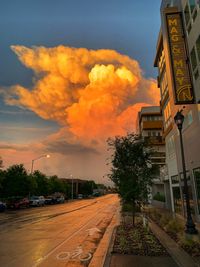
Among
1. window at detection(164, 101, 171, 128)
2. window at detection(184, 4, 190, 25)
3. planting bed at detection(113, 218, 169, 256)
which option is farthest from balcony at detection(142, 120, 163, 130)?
planting bed at detection(113, 218, 169, 256)

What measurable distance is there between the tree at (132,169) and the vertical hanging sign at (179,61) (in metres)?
4.31

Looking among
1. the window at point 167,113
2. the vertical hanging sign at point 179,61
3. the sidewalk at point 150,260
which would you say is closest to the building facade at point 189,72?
the vertical hanging sign at point 179,61

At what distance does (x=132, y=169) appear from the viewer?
52.1ft

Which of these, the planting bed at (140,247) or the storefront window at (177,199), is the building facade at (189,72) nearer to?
the storefront window at (177,199)

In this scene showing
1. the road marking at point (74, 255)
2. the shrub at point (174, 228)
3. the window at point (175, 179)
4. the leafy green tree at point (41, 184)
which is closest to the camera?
the road marking at point (74, 255)

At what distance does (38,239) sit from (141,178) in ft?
21.8

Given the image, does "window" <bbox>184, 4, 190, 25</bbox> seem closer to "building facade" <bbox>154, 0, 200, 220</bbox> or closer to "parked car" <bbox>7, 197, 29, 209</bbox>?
"building facade" <bbox>154, 0, 200, 220</bbox>

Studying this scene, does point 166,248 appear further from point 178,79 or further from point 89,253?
point 178,79

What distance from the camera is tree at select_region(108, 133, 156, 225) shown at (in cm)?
1530

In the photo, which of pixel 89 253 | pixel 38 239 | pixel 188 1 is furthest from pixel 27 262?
pixel 188 1

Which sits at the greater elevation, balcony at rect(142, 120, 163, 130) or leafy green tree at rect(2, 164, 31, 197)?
balcony at rect(142, 120, 163, 130)

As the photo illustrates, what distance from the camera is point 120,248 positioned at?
966cm

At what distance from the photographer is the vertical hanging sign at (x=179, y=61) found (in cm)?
1741

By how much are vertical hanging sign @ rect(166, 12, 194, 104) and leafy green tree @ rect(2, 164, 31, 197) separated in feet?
130
